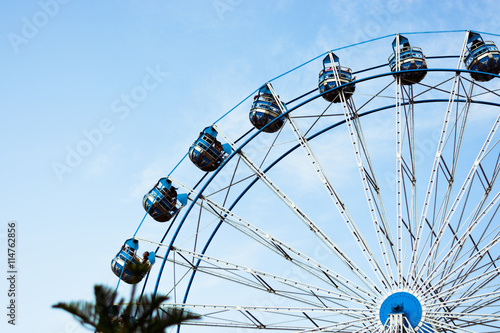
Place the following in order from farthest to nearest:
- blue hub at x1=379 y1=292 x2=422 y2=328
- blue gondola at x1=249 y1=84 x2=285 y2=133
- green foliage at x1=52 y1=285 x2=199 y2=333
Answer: blue gondola at x1=249 y1=84 x2=285 y2=133
blue hub at x1=379 y1=292 x2=422 y2=328
green foliage at x1=52 y1=285 x2=199 y2=333

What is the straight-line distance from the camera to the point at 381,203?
1700 centimetres

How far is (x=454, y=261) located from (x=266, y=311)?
5344 millimetres

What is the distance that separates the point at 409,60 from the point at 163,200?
9145 mm

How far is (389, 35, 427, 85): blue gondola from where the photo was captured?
1809 cm

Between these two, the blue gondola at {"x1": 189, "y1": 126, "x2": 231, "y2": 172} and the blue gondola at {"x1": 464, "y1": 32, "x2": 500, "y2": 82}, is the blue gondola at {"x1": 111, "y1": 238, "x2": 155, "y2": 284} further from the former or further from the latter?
the blue gondola at {"x1": 464, "y1": 32, "x2": 500, "y2": 82}

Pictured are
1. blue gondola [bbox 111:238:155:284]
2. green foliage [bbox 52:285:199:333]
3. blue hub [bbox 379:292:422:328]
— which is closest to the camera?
green foliage [bbox 52:285:199:333]

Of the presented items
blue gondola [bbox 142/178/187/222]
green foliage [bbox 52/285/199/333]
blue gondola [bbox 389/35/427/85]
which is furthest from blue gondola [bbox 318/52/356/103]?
green foliage [bbox 52/285/199/333]

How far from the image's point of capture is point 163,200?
779 inches

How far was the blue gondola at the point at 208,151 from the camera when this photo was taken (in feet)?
65.0

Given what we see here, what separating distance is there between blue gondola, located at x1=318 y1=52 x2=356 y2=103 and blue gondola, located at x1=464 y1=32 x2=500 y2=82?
371 cm

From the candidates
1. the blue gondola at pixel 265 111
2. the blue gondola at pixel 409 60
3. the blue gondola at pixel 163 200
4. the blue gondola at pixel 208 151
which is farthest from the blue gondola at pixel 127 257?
the blue gondola at pixel 409 60

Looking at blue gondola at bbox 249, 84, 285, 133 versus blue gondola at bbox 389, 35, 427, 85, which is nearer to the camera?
blue gondola at bbox 389, 35, 427, 85

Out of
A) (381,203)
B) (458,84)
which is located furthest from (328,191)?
(458,84)

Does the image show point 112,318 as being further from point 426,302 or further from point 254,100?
point 254,100
